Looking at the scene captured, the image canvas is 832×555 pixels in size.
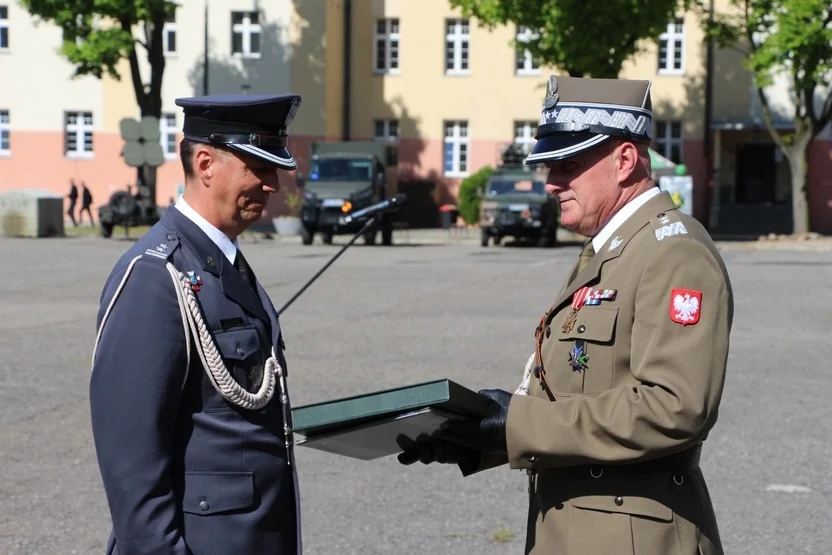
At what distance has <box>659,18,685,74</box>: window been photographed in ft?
155

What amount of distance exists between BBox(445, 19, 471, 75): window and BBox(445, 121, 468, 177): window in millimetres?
2063

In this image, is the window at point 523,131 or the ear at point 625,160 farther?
the window at point 523,131

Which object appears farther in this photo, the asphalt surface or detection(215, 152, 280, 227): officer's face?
the asphalt surface

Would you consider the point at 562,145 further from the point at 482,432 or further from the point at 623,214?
the point at 482,432

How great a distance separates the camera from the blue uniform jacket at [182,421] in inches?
114

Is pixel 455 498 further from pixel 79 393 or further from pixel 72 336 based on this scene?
pixel 72 336

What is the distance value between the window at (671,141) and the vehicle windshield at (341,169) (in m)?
16.4

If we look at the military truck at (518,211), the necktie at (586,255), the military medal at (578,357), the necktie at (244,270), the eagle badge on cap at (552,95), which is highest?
the eagle badge on cap at (552,95)

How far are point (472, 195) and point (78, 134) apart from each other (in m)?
15.9

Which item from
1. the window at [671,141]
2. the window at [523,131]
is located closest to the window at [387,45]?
the window at [523,131]

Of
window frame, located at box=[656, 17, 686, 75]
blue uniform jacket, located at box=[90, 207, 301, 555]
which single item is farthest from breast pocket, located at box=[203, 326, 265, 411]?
window frame, located at box=[656, 17, 686, 75]

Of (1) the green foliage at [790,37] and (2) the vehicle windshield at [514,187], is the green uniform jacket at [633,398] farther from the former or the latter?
(1) the green foliage at [790,37]

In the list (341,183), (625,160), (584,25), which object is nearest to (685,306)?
(625,160)

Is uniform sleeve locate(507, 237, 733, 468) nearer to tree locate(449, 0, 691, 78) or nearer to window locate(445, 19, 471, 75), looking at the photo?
tree locate(449, 0, 691, 78)
